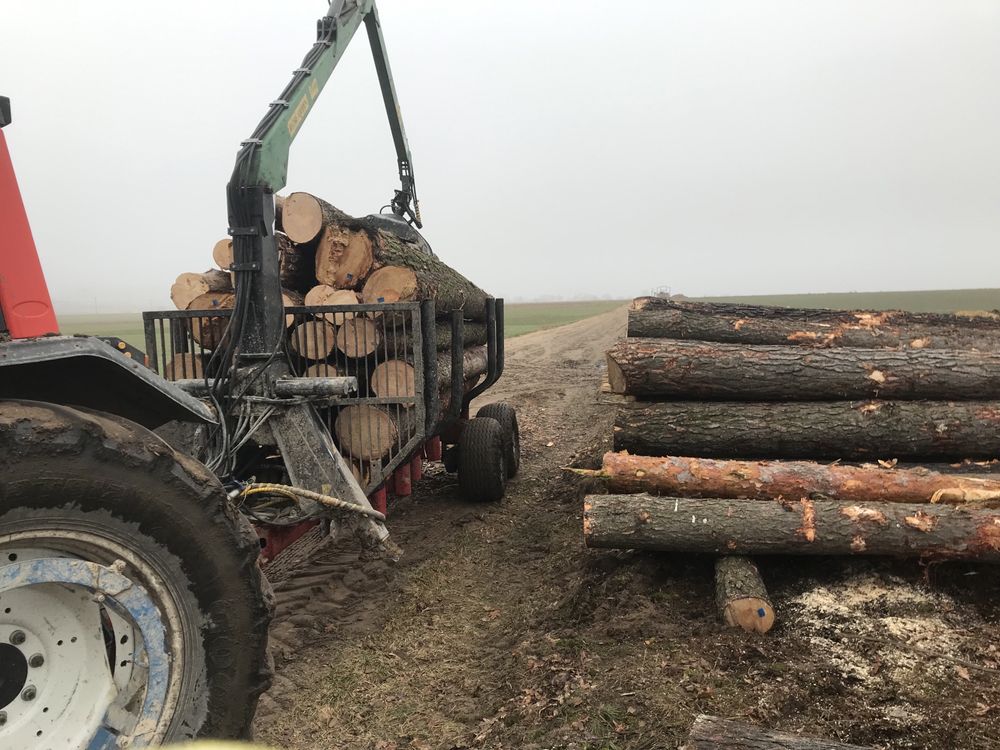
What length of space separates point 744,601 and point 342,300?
10.6 ft

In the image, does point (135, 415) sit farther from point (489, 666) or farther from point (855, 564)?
point (855, 564)

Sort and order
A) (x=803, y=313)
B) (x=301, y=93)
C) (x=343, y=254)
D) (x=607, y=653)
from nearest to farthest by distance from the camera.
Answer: (x=607, y=653) → (x=301, y=93) → (x=343, y=254) → (x=803, y=313)

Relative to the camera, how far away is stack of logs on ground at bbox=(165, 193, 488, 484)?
4.72 metres

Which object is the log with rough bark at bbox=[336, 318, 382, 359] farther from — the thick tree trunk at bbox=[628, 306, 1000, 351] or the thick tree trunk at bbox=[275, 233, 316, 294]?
the thick tree trunk at bbox=[628, 306, 1000, 351]

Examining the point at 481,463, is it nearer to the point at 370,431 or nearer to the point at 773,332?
the point at 370,431

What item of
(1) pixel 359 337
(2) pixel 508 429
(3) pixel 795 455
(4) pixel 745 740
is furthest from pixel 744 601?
(2) pixel 508 429

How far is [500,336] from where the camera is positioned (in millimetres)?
8008

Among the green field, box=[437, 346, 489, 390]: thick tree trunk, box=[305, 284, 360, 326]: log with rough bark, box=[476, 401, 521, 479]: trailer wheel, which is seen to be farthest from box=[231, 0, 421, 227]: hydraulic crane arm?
the green field

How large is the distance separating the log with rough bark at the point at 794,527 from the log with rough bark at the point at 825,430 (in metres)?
0.78

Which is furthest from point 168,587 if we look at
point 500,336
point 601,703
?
point 500,336

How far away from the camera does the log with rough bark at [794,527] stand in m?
3.87

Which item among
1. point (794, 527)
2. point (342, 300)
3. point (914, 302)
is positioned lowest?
point (914, 302)

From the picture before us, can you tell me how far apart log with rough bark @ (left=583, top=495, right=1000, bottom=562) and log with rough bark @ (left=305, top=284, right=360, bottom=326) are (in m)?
2.17

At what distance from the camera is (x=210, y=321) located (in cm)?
499
